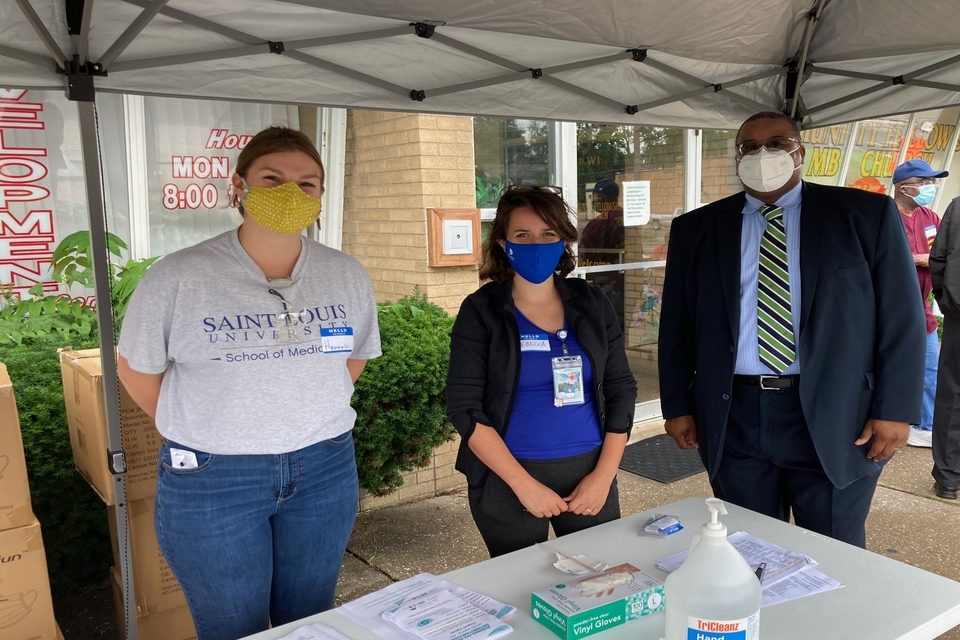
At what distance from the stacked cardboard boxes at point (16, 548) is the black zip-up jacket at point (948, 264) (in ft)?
16.3

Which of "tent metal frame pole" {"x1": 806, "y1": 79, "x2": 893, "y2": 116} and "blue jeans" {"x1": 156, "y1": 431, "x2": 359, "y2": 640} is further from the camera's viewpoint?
"tent metal frame pole" {"x1": 806, "y1": 79, "x2": 893, "y2": 116}

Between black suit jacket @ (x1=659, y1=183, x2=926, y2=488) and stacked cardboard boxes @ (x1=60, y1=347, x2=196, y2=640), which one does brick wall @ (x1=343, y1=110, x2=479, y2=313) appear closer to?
stacked cardboard boxes @ (x1=60, y1=347, x2=196, y2=640)

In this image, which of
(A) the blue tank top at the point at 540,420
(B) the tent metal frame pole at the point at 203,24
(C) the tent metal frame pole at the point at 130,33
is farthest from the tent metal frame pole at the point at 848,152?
(C) the tent metal frame pole at the point at 130,33

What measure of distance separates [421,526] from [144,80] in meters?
2.94

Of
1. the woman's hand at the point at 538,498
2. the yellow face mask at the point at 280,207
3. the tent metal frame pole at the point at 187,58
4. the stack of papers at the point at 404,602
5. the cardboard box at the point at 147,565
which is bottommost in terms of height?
the cardboard box at the point at 147,565

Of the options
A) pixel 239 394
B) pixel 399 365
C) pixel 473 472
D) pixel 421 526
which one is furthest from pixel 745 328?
pixel 421 526

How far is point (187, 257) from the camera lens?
6.31 ft

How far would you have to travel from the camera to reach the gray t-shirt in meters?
1.86

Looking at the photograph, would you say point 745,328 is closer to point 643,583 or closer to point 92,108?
point 643,583

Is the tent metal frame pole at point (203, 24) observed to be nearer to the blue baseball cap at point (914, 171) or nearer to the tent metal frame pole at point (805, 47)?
the tent metal frame pole at point (805, 47)

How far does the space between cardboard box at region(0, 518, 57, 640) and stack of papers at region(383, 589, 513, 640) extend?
1471 mm

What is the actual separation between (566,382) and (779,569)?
2.45ft

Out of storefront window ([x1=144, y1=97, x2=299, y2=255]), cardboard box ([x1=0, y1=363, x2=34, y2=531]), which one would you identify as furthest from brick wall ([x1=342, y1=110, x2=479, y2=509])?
cardboard box ([x1=0, y1=363, x2=34, y2=531])

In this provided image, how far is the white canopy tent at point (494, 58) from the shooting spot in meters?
2.37
